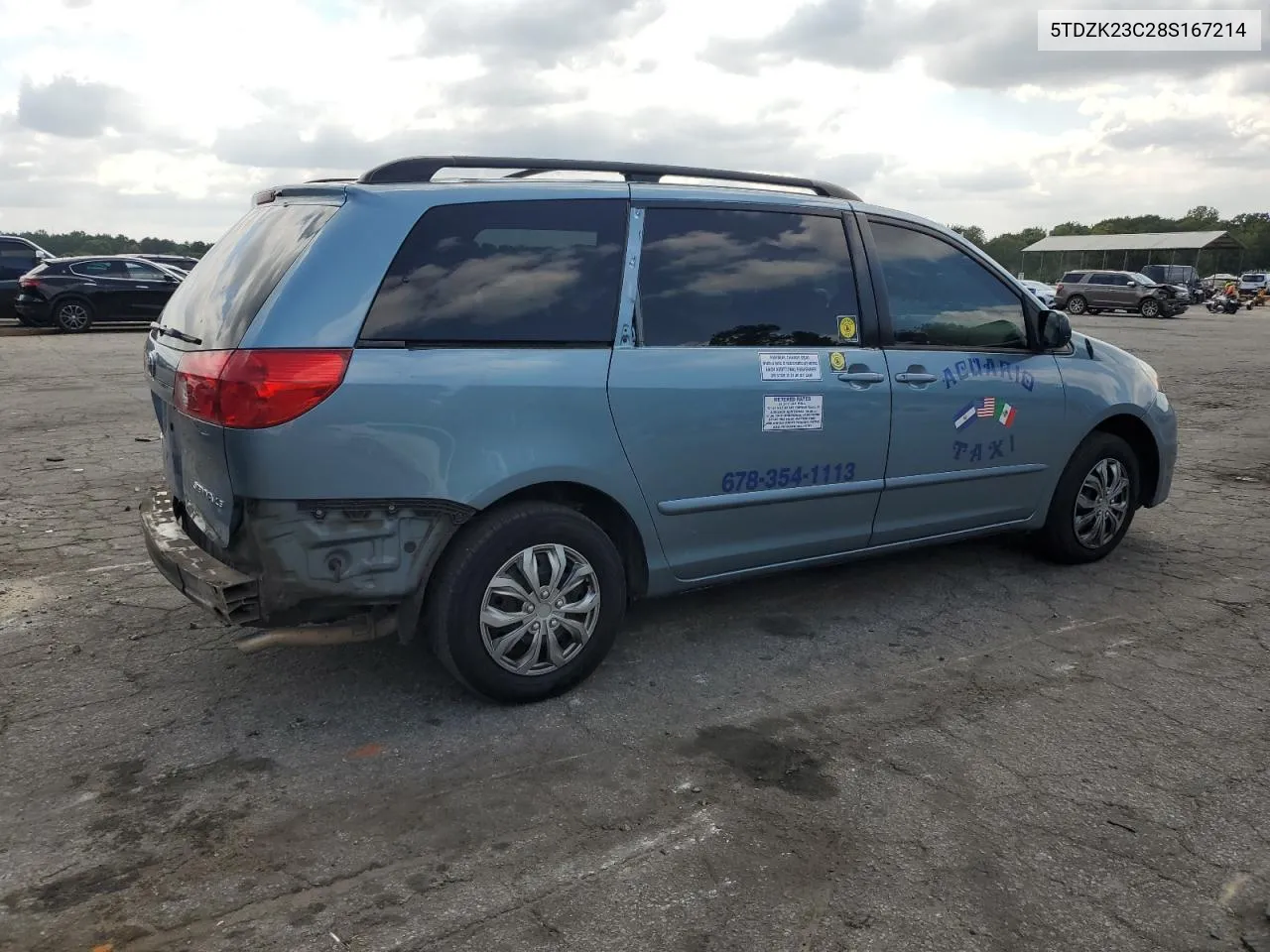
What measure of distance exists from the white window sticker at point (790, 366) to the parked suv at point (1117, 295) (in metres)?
34.8

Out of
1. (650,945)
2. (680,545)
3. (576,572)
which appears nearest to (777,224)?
(680,545)

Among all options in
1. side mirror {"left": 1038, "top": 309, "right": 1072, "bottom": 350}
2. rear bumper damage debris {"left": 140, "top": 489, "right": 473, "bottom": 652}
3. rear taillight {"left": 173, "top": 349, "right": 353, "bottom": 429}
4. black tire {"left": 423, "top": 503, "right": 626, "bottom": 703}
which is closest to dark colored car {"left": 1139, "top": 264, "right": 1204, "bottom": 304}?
side mirror {"left": 1038, "top": 309, "right": 1072, "bottom": 350}

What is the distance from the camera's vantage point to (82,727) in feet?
11.1

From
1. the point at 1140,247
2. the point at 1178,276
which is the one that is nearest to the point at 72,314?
the point at 1178,276

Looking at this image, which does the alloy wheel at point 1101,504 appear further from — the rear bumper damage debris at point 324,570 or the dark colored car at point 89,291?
the dark colored car at point 89,291

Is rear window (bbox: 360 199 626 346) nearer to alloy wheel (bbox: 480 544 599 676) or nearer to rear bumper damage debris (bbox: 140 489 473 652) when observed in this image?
rear bumper damage debris (bbox: 140 489 473 652)

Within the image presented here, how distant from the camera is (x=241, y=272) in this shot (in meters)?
3.45

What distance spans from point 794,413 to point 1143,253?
241 feet

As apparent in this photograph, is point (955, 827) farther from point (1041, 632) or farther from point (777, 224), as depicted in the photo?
point (777, 224)

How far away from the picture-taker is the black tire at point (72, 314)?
64.2ft

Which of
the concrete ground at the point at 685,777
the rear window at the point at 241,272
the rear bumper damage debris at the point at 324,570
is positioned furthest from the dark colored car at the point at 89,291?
the rear bumper damage debris at the point at 324,570

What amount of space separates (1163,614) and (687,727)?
100 inches

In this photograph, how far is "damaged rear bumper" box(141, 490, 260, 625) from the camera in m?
3.16

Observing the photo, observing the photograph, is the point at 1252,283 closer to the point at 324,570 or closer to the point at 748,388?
the point at 748,388
